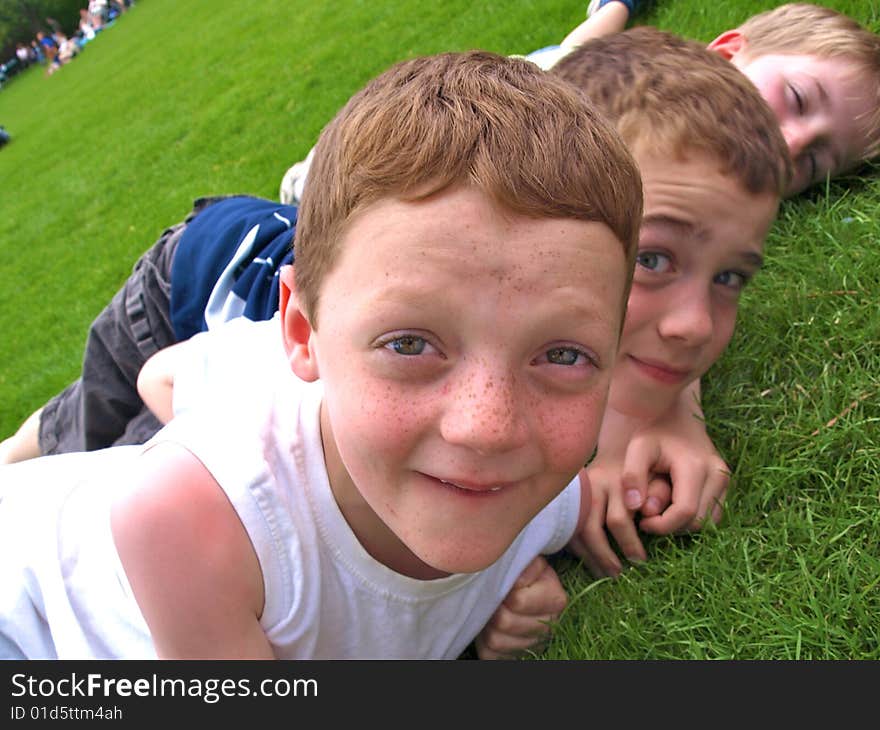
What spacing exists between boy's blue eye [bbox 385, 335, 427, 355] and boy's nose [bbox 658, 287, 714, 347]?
3.30ft

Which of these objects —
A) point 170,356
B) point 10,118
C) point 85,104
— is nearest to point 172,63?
point 85,104

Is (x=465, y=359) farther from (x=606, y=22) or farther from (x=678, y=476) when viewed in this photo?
(x=606, y=22)

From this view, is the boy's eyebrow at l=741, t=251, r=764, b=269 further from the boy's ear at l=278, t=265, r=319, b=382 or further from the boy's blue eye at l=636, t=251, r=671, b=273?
the boy's ear at l=278, t=265, r=319, b=382

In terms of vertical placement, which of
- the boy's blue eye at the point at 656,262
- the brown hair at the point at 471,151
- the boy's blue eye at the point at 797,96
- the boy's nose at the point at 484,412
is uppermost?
the brown hair at the point at 471,151

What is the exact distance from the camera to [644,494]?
2242mm

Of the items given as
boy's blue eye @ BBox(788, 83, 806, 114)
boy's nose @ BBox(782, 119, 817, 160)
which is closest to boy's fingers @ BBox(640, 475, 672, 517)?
boy's nose @ BBox(782, 119, 817, 160)

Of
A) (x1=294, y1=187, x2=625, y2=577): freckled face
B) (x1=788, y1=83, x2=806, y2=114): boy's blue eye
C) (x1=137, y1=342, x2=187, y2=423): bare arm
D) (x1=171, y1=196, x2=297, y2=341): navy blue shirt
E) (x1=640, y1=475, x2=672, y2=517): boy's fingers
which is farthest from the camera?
(x1=788, y1=83, x2=806, y2=114): boy's blue eye

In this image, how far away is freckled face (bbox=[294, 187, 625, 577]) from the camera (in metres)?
1.32

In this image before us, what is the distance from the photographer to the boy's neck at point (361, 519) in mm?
1846

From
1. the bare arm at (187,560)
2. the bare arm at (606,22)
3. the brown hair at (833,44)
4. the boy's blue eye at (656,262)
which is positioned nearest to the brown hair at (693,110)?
the boy's blue eye at (656,262)

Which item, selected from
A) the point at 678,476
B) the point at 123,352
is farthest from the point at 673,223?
the point at 123,352

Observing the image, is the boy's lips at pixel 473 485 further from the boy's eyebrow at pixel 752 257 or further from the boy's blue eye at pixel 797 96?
the boy's blue eye at pixel 797 96

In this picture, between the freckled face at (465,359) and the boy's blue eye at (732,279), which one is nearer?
the freckled face at (465,359)

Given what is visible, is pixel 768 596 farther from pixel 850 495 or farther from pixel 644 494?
pixel 644 494
